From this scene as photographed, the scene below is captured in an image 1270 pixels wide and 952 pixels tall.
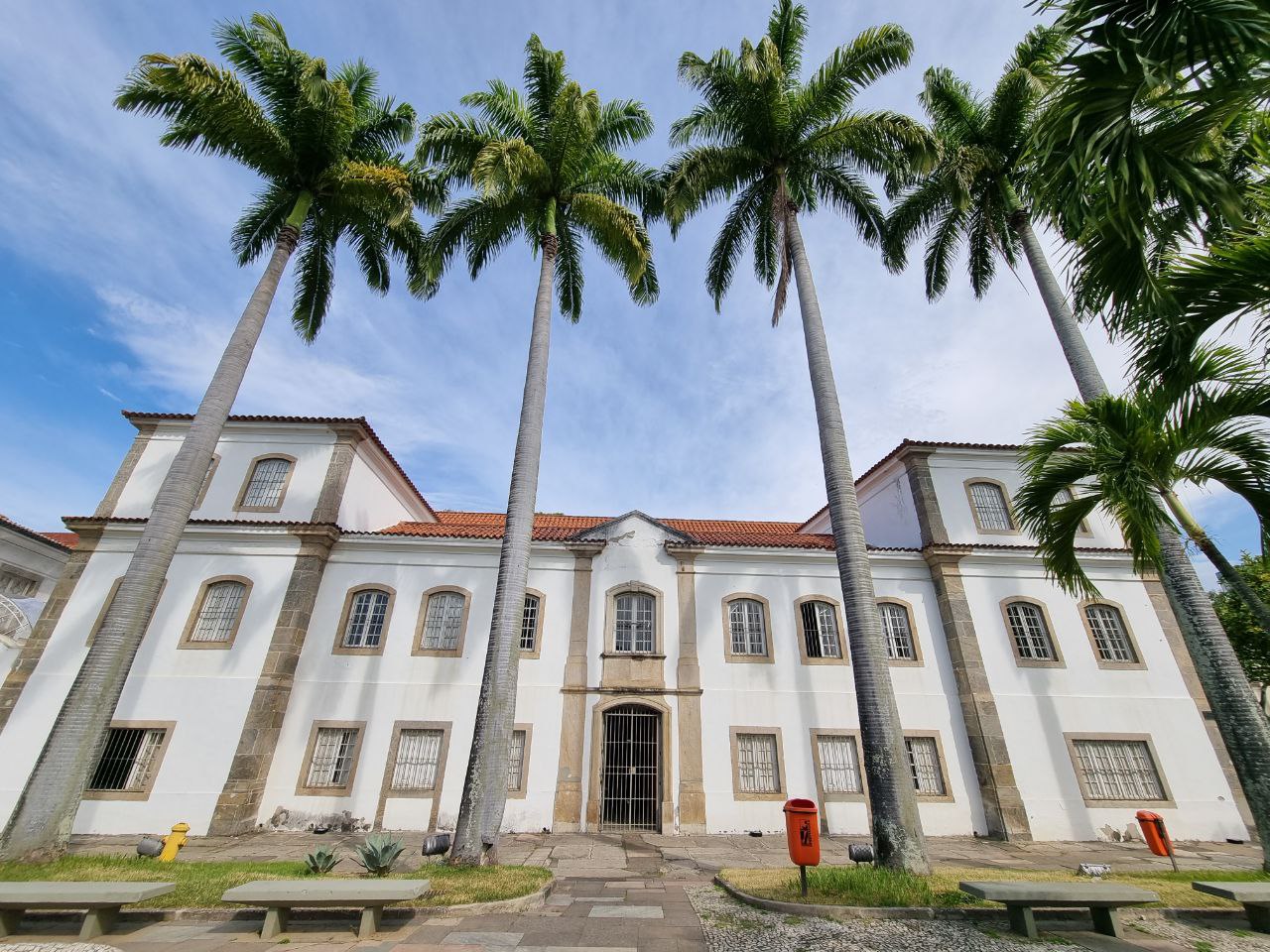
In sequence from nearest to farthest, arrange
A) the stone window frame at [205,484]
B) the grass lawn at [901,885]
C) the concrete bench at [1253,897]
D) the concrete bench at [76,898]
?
the concrete bench at [76,898]
the concrete bench at [1253,897]
the grass lawn at [901,885]
the stone window frame at [205,484]

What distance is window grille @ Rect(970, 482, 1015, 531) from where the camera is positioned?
15.1 meters

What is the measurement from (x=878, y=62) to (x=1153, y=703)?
1627 cm

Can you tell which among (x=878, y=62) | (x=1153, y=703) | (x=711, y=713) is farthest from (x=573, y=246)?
(x=1153, y=703)

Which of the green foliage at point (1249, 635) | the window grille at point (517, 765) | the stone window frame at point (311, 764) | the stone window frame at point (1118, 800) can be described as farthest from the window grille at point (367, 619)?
the green foliage at point (1249, 635)

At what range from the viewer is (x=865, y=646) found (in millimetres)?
8430

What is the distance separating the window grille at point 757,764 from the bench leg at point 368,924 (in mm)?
8923

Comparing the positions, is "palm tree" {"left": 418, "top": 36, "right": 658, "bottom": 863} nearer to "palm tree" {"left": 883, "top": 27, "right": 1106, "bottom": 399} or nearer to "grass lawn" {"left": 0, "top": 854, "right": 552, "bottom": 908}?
"grass lawn" {"left": 0, "top": 854, "right": 552, "bottom": 908}

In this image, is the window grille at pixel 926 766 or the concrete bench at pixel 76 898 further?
the window grille at pixel 926 766

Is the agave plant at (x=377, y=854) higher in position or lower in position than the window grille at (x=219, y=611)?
lower

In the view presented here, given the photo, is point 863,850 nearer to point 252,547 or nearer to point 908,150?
point 908,150

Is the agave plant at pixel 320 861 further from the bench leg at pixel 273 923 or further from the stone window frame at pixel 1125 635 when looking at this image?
the stone window frame at pixel 1125 635

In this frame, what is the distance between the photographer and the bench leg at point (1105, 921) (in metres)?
5.50

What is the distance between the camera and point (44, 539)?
16.4 m

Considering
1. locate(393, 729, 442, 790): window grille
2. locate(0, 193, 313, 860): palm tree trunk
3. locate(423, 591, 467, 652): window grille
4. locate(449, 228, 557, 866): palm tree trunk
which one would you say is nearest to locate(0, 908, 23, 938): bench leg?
locate(0, 193, 313, 860): palm tree trunk
